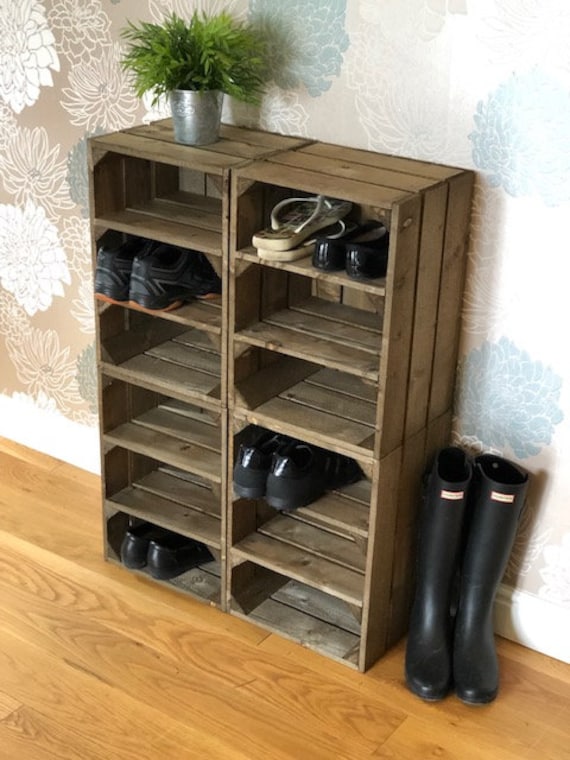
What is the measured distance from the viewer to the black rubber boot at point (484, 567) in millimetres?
2158

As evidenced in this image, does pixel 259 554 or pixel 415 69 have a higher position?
pixel 415 69

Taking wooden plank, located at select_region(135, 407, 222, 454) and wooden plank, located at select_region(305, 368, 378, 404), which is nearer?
wooden plank, located at select_region(305, 368, 378, 404)

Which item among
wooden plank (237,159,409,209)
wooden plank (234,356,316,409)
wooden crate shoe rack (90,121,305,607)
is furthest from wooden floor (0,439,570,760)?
wooden plank (237,159,409,209)

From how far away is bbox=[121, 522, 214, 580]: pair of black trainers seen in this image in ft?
8.13

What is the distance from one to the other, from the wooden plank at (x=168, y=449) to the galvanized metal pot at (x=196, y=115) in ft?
2.23

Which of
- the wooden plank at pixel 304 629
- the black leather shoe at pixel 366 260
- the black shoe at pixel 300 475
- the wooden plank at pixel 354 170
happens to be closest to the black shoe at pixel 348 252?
the black leather shoe at pixel 366 260

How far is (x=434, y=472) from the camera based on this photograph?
219cm

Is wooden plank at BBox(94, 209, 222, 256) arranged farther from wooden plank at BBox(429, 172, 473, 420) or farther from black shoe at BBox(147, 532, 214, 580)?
black shoe at BBox(147, 532, 214, 580)

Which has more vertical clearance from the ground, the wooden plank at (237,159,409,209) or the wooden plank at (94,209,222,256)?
the wooden plank at (237,159,409,209)

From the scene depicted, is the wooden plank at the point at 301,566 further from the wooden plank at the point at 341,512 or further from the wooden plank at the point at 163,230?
the wooden plank at the point at 163,230

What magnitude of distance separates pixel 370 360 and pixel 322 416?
19cm

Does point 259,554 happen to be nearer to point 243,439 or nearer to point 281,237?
→ point 243,439

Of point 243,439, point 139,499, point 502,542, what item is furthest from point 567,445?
point 139,499

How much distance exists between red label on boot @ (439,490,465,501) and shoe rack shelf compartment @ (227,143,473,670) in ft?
0.32
